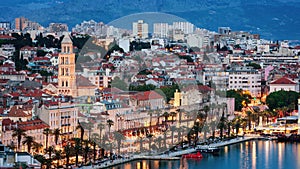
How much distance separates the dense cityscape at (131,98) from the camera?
75.7ft

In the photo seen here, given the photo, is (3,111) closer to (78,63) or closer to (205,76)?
(78,63)

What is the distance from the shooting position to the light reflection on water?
2312cm

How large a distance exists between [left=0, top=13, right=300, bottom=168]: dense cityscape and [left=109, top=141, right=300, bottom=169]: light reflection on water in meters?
0.48

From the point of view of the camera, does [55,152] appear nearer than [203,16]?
Yes

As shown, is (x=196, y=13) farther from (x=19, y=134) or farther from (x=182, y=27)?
(x=19, y=134)

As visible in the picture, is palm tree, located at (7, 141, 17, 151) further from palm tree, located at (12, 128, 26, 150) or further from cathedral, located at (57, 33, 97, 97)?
cathedral, located at (57, 33, 97, 97)

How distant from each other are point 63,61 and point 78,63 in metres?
6.20

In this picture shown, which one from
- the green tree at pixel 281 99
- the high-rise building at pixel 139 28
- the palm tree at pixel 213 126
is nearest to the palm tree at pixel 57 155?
the palm tree at pixel 213 126

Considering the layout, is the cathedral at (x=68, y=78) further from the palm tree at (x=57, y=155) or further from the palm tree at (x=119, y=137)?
the palm tree at (x=57, y=155)

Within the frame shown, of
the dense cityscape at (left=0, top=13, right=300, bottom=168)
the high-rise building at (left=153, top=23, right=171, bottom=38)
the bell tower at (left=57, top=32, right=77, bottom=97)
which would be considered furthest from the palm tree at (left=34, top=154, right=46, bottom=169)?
the high-rise building at (left=153, top=23, right=171, bottom=38)

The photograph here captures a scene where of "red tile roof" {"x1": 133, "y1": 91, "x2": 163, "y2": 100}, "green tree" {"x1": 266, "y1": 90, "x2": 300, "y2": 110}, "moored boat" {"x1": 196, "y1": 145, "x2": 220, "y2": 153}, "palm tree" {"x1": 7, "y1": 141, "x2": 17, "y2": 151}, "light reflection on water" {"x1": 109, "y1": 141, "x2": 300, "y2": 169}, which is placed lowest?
"light reflection on water" {"x1": 109, "y1": 141, "x2": 300, "y2": 169}

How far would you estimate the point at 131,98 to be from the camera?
27.5m

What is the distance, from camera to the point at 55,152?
21750mm

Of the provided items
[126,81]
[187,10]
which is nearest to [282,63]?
[126,81]
